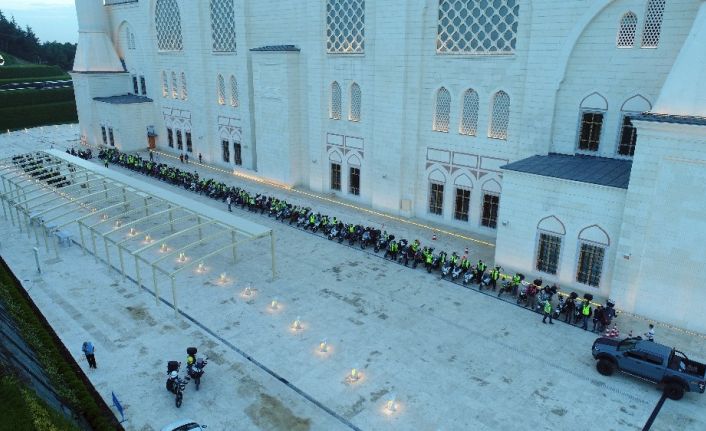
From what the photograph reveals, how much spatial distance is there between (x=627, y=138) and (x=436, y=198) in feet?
31.2

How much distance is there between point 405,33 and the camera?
25.1m

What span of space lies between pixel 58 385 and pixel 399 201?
18790mm

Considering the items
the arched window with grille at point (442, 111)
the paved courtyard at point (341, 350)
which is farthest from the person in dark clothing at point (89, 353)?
the arched window with grille at point (442, 111)

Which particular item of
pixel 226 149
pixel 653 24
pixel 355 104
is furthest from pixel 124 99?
pixel 653 24

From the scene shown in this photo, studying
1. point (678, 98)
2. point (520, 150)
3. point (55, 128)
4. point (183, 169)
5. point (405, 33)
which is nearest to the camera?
point (678, 98)

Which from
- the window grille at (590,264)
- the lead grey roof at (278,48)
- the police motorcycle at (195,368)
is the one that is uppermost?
the lead grey roof at (278,48)

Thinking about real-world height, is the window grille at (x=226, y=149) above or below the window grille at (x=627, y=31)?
below

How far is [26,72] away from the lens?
259 ft

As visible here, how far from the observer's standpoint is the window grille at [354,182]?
30219mm

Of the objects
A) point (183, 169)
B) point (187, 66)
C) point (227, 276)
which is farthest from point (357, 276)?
point (187, 66)

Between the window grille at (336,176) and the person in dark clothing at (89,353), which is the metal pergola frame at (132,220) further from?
the window grille at (336,176)

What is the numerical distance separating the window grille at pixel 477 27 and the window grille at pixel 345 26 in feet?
15.9

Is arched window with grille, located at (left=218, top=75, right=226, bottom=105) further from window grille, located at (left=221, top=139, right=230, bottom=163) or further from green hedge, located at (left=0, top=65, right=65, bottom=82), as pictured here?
green hedge, located at (left=0, top=65, right=65, bottom=82)

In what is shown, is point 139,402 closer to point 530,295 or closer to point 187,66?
point 530,295
